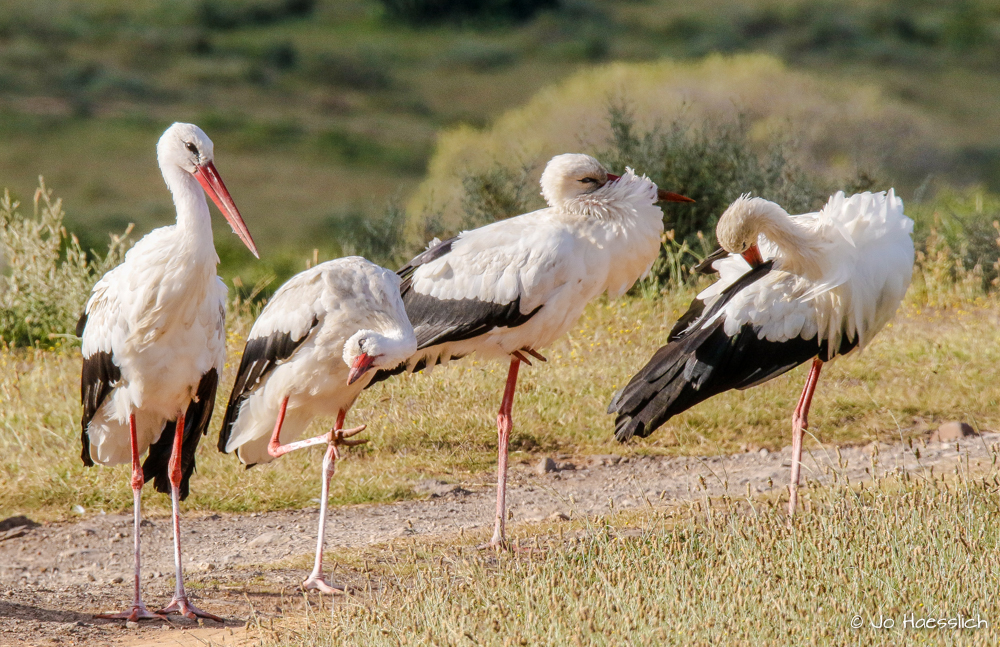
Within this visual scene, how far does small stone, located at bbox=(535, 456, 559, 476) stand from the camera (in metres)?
7.00

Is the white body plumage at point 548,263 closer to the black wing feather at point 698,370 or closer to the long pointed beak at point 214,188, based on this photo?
the black wing feather at point 698,370

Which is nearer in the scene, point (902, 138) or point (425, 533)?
point (425, 533)

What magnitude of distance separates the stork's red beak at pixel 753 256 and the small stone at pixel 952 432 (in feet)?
6.43

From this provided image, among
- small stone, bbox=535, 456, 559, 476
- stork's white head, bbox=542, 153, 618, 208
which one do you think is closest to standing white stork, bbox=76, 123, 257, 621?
stork's white head, bbox=542, 153, 618, 208

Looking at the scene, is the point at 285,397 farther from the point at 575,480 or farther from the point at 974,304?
the point at 974,304

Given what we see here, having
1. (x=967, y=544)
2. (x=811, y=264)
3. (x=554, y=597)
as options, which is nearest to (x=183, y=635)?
(x=554, y=597)

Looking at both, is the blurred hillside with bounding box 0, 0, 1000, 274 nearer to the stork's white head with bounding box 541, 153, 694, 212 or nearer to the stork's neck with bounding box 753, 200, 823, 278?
the stork's white head with bounding box 541, 153, 694, 212

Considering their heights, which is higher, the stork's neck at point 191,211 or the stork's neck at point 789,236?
the stork's neck at point 191,211

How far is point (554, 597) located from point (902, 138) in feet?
72.3

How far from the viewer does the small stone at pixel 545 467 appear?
23.0ft

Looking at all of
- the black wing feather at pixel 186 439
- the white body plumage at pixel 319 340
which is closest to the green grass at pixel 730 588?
the white body plumage at pixel 319 340

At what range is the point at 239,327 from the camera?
929 centimetres

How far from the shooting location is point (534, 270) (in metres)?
5.86

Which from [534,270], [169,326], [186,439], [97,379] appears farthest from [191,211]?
[534,270]
